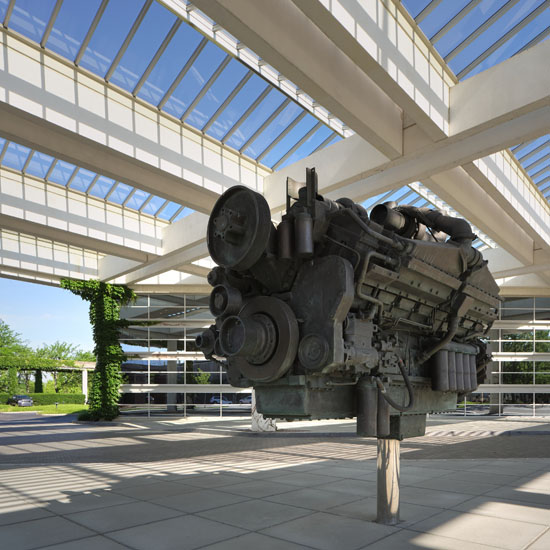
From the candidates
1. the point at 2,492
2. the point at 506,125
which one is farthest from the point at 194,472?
the point at 506,125

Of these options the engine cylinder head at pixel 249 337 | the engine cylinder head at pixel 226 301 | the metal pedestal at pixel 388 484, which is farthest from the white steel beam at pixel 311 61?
the metal pedestal at pixel 388 484

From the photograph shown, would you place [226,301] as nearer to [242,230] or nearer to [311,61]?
[242,230]

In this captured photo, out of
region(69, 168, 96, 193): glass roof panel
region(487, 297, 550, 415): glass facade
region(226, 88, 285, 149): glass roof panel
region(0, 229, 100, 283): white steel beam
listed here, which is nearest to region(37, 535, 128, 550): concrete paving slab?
region(226, 88, 285, 149): glass roof panel

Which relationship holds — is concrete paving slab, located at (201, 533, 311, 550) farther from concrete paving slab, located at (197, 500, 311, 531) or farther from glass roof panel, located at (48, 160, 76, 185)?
glass roof panel, located at (48, 160, 76, 185)

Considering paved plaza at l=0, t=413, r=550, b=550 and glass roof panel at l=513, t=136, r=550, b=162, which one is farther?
glass roof panel at l=513, t=136, r=550, b=162

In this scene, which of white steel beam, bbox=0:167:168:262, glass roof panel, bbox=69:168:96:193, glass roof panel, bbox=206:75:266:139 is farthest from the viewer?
glass roof panel, bbox=69:168:96:193

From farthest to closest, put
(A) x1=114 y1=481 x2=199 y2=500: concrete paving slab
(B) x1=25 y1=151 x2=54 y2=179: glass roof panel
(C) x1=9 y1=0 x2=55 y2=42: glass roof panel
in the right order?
(B) x1=25 y1=151 x2=54 y2=179: glass roof panel < (C) x1=9 y1=0 x2=55 y2=42: glass roof panel < (A) x1=114 y1=481 x2=199 y2=500: concrete paving slab

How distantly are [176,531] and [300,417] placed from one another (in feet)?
6.55

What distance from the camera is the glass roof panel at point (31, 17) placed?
33.1 ft

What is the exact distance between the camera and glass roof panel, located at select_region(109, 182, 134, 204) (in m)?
17.4

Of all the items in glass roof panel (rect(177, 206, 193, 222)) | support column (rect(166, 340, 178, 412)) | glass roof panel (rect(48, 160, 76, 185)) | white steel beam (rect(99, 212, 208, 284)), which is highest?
glass roof panel (rect(48, 160, 76, 185))

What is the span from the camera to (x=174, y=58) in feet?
37.3

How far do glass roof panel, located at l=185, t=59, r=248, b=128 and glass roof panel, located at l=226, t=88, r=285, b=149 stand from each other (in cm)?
86

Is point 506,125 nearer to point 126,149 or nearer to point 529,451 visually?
point 126,149
